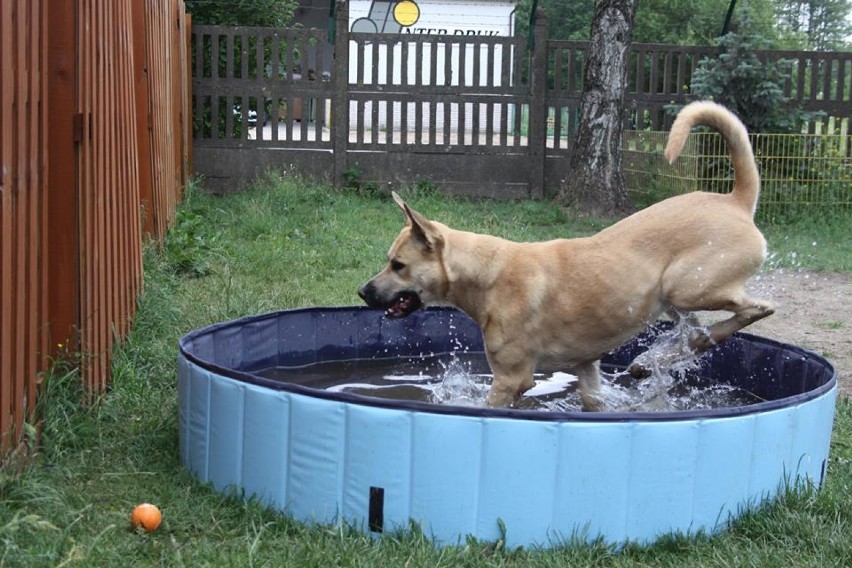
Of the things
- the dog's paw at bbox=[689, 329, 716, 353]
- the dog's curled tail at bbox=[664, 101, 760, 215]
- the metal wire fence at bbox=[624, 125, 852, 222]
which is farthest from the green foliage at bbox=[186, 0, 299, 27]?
the dog's paw at bbox=[689, 329, 716, 353]

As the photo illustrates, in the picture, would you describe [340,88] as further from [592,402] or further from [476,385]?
[592,402]

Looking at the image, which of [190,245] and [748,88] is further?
[748,88]

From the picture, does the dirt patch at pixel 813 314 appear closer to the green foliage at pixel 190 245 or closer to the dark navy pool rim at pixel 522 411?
the dark navy pool rim at pixel 522 411

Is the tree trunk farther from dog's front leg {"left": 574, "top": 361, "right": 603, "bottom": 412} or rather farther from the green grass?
dog's front leg {"left": 574, "top": 361, "right": 603, "bottom": 412}

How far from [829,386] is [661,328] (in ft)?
7.16

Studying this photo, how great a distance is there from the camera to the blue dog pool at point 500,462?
386 cm

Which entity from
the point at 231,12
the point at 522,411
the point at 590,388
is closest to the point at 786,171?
the point at 590,388

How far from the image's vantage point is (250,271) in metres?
8.99

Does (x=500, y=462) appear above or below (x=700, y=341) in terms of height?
below

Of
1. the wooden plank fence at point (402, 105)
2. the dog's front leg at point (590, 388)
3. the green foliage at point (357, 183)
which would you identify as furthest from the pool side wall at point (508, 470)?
the wooden plank fence at point (402, 105)

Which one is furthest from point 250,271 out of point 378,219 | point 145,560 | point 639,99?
point 639,99

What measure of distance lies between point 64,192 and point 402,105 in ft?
33.0

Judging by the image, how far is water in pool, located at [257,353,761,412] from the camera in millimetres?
5949

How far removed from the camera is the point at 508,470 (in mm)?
3863
